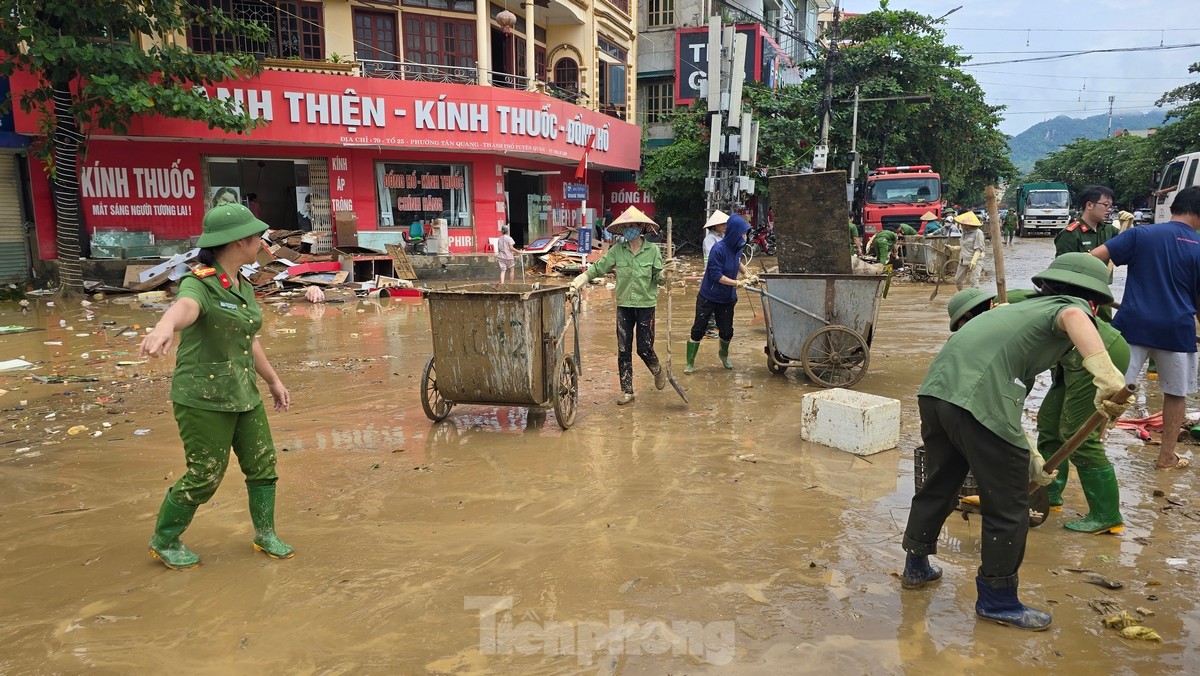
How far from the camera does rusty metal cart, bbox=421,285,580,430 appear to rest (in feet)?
18.3

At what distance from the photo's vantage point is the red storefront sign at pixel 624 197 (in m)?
27.3

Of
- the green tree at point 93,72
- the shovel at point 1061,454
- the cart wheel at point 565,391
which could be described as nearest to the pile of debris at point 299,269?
the green tree at point 93,72

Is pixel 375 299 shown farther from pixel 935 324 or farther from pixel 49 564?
pixel 49 564

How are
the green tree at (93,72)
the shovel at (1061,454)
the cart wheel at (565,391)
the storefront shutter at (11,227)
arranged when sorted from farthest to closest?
the storefront shutter at (11,227)
the green tree at (93,72)
the cart wheel at (565,391)
the shovel at (1061,454)

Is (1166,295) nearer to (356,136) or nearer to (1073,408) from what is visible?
(1073,408)

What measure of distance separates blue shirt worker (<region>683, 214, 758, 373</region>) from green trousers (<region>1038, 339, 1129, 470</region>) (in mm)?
3651

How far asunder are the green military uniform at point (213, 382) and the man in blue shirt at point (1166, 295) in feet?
15.8

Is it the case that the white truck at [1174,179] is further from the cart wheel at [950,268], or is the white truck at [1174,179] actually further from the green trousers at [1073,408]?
the green trousers at [1073,408]

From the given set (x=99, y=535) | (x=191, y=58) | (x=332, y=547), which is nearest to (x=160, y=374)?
(x=99, y=535)

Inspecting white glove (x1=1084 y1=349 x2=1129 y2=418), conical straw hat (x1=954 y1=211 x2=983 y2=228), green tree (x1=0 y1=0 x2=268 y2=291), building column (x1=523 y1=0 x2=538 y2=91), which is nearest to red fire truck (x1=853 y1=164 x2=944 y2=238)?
conical straw hat (x1=954 y1=211 x2=983 y2=228)

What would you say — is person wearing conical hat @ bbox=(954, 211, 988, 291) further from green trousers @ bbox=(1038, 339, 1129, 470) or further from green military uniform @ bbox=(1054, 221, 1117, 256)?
green trousers @ bbox=(1038, 339, 1129, 470)

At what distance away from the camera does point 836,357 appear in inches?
285

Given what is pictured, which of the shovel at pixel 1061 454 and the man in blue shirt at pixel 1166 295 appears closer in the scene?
the shovel at pixel 1061 454

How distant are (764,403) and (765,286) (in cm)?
128
